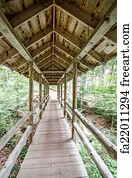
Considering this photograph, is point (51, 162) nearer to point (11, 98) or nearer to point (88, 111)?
point (11, 98)

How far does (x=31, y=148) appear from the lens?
3.73m

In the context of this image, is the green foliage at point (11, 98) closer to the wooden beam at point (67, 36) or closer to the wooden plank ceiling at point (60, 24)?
the wooden plank ceiling at point (60, 24)

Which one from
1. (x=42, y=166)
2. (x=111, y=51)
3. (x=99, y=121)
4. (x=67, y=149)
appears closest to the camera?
(x=42, y=166)

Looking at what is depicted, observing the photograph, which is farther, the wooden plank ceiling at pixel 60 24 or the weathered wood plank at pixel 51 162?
the weathered wood plank at pixel 51 162

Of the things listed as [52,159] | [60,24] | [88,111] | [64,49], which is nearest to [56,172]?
[52,159]

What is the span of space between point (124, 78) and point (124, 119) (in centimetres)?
36

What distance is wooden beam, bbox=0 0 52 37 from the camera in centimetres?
222

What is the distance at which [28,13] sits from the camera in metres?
2.25

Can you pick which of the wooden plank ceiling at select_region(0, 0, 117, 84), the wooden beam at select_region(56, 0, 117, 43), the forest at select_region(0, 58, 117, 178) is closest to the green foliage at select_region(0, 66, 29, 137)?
the forest at select_region(0, 58, 117, 178)

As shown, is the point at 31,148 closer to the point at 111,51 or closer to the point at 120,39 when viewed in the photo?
the point at 111,51

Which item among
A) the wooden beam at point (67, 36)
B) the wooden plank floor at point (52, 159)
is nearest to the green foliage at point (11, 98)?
the wooden plank floor at point (52, 159)

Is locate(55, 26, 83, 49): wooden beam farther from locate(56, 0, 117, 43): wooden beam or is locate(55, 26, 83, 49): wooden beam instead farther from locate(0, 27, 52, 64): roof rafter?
locate(56, 0, 117, 43): wooden beam

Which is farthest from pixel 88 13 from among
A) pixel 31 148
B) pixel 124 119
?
pixel 31 148

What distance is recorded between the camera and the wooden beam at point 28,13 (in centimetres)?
222
